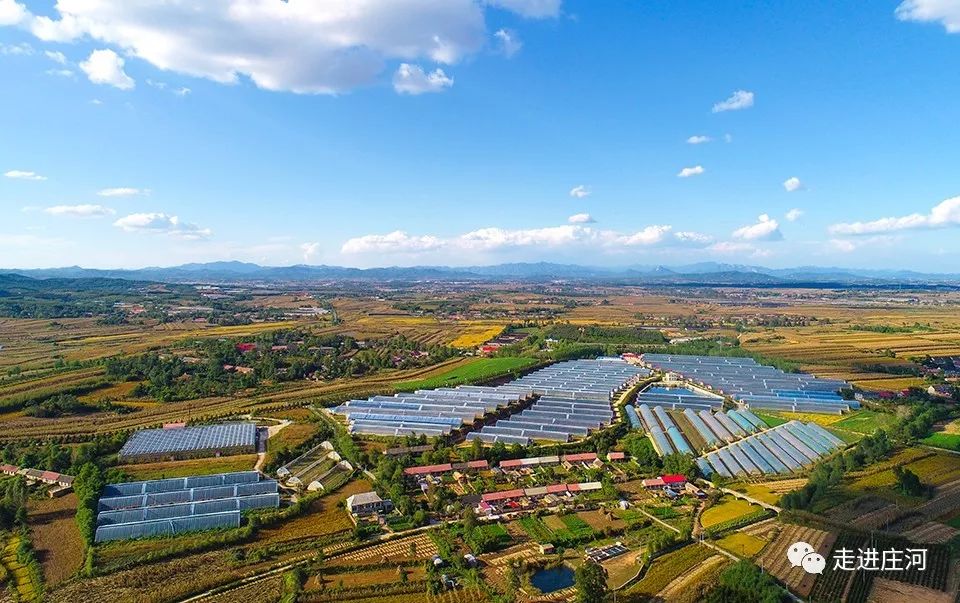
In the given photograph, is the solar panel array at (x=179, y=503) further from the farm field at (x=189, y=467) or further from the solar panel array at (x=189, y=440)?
the solar panel array at (x=189, y=440)

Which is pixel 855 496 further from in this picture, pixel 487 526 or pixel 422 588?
pixel 422 588

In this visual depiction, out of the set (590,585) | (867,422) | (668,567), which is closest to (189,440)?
(590,585)

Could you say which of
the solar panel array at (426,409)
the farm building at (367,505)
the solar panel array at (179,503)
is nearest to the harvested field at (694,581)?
the farm building at (367,505)

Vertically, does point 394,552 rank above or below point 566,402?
below

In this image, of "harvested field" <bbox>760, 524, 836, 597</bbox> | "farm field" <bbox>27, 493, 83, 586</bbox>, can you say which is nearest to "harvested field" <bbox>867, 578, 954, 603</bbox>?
"harvested field" <bbox>760, 524, 836, 597</bbox>

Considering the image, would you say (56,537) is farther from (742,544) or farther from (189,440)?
(742,544)

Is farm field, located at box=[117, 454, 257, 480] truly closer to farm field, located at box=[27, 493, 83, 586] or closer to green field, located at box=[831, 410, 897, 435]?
farm field, located at box=[27, 493, 83, 586]

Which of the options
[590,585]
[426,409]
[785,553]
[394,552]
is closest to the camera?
[590,585]
